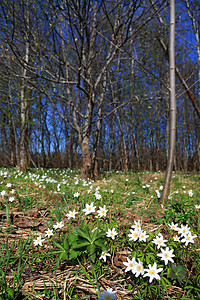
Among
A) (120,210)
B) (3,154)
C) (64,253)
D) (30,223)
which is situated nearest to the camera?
(64,253)

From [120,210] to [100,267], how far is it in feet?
2.99

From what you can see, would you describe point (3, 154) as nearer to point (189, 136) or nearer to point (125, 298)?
point (189, 136)

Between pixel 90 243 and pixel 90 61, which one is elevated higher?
pixel 90 61

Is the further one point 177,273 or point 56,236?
point 56,236

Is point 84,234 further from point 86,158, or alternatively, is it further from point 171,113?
point 86,158

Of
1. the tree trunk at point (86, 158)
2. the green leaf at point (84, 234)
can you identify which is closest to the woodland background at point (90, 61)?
the tree trunk at point (86, 158)

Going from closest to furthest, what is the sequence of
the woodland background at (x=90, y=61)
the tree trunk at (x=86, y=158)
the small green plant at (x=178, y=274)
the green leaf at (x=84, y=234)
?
the small green plant at (x=178, y=274), the green leaf at (x=84, y=234), the woodland background at (x=90, y=61), the tree trunk at (x=86, y=158)

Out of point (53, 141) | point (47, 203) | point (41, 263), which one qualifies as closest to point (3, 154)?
point (53, 141)

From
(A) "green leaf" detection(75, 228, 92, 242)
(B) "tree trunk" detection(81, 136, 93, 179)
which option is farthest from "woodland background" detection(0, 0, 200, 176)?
(A) "green leaf" detection(75, 228, 92, 242)

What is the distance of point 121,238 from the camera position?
63.3 inches

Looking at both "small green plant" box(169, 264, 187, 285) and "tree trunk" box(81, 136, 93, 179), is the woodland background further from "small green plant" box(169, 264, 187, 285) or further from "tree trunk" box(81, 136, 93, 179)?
"small green plant" box(169, 264, 187, 285)

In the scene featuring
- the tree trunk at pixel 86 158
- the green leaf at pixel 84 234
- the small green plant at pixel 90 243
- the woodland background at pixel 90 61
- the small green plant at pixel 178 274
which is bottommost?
the small green plant at pixel 178 274

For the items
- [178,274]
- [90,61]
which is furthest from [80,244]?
[90,61]

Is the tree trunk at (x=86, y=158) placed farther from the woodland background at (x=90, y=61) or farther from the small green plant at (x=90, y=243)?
the small green plant at (x=90, y=243)
